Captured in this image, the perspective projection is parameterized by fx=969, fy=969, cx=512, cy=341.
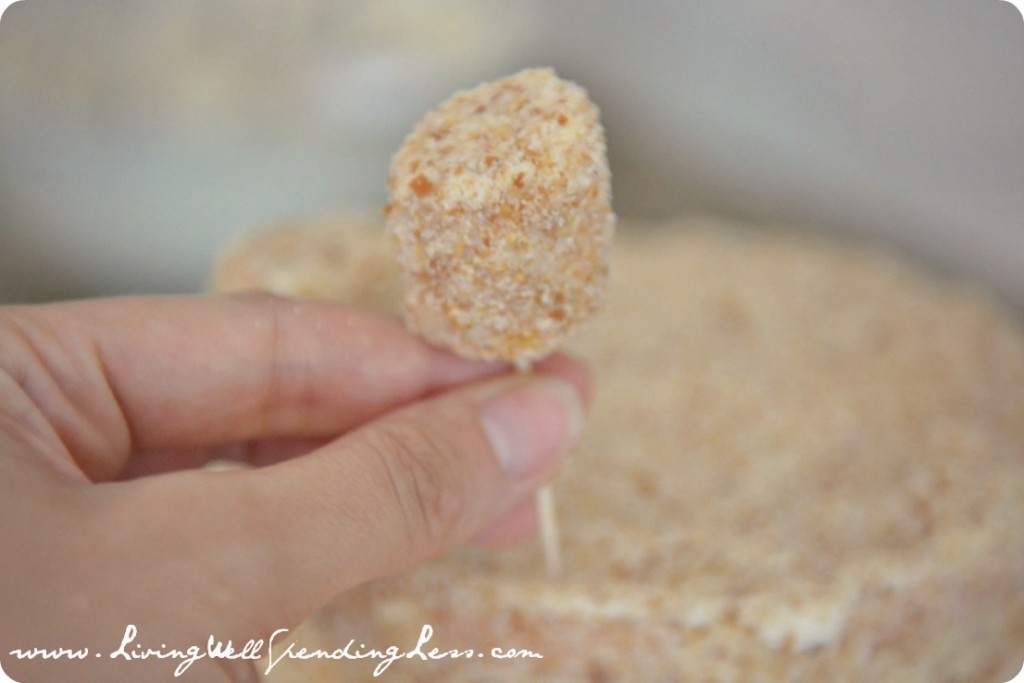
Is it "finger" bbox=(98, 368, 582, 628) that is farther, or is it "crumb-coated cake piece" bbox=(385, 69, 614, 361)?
"crumb-coated cake piece" bbox=(385, 69, 614, 361)

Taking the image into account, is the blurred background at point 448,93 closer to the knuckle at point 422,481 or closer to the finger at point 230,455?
the finger at point 230,455

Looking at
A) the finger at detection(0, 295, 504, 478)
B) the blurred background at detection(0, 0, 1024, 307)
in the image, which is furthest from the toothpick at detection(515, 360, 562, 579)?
the blurred background at detection(0, 0, 1024, 307)

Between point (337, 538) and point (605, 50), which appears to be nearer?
point (337, 538)

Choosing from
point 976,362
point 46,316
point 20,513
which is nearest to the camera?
point 20,513

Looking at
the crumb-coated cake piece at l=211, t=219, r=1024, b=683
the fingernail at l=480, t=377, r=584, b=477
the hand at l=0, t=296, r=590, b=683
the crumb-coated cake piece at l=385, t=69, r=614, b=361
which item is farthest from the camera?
the crumb-coated cake piece at l=211, t=219, r=1024, b=683

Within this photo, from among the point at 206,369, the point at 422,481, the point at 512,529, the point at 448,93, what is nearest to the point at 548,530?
the point at 512,529

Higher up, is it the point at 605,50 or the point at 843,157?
the point at 605,50

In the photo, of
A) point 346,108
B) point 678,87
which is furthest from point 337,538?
point 678,87

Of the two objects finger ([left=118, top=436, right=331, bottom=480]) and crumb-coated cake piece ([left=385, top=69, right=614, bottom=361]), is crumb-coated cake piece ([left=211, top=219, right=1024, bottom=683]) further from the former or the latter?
crumb-coated cake piece ([left=385, top=69, right=614, bottom=361])

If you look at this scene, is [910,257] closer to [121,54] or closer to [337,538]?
[337,538]
